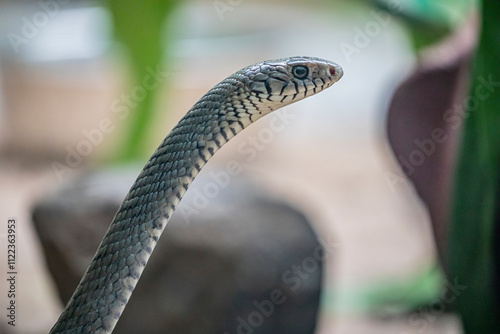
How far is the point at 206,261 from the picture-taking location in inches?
71.7

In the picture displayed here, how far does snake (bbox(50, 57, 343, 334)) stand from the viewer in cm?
100

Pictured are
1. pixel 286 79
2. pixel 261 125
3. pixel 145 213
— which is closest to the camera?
pixel 145 213

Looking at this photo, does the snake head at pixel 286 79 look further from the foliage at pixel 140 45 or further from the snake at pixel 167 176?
the foliage at pixel 140 45

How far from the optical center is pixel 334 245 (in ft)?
8.08

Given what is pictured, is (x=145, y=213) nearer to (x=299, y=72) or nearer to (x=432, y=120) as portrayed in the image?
(x=299, y=72)

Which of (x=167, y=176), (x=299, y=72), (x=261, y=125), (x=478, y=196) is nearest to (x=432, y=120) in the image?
(x=478, y=196)

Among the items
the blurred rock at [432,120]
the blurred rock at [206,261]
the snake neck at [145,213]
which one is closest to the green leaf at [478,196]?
the blurred rock at [432,120]

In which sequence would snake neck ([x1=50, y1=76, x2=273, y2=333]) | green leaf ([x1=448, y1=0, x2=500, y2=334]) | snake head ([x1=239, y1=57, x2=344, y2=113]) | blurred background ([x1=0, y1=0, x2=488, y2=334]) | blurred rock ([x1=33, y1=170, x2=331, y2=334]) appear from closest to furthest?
snake neck ([x1=50, y1=76, x2=273, y2=333]) → snake head ([x1=239, y1=57, x2=344, y2=113]) → green leaf ([x1=448, y1=0, x2=500, y2=334]) → blurred rock ([x1=33, y1=170, x2=331, y2=334]) → blurred background ([x1=0, y1=0, x2=488, y2=334])

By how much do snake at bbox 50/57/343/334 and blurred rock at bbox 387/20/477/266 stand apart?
38.6 inches

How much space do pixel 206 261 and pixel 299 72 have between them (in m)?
0.83

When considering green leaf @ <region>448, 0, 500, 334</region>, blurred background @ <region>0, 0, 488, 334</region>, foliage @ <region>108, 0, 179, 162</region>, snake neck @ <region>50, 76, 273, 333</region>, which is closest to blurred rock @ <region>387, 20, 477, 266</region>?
blurred background @ <region>0, 0, 488, 334</region>

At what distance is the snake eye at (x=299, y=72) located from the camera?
1.16m

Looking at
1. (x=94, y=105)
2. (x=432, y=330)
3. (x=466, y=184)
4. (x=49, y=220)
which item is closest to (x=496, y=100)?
(x=466, y=184)

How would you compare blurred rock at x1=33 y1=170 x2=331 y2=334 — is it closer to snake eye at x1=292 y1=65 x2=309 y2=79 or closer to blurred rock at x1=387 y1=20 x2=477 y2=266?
blurred rock at x1=387 y1=20 x2=477 y2=266
